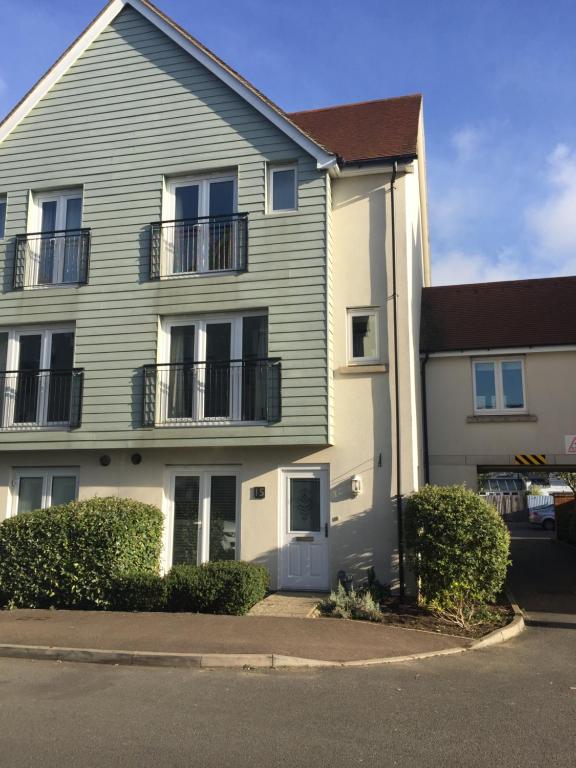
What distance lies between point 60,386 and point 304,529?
208 inches

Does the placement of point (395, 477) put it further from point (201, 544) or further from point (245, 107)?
point (245, 107)

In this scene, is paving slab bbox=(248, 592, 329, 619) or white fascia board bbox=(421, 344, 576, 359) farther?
white fascia board bbox=(421, 344, 576, 359)

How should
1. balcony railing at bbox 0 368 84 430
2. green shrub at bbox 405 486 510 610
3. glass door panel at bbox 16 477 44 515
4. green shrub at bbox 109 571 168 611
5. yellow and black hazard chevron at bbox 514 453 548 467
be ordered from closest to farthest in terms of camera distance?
green shrub at bbox 405 486 510 610, green shrub at bbox 109 571 168 611, balcony railing at bbox 0 368 84 430, glass door panel at bbox 16 477 44 515, yellow and black hazard chevron at bbox 514 453 548 467

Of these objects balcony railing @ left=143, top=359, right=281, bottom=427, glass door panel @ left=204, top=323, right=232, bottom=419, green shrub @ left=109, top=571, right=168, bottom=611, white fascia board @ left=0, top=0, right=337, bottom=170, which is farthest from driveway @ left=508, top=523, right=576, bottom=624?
white fascia board @ left=0, top=0, right=337, bottom=170

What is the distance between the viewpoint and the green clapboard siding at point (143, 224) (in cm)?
1176

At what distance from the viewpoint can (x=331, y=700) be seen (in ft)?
20.5

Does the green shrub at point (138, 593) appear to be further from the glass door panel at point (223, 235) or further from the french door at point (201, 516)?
the glass door panel at point (223, 235)

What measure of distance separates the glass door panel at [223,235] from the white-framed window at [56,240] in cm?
252

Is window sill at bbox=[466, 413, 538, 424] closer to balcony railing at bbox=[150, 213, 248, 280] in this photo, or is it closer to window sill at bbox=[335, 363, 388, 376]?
window sill at bbox=[335, 363, 388, 376]

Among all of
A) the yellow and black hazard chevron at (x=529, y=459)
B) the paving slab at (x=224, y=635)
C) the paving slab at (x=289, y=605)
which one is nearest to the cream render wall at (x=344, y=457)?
the paving slab at (x=289, y=605)

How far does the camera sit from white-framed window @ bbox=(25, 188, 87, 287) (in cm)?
1312

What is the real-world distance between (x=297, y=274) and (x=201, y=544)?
505 cm

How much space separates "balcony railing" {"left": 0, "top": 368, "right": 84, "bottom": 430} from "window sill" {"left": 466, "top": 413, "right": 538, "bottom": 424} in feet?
25.5

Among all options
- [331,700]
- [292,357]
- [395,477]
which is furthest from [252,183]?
[331,700]
